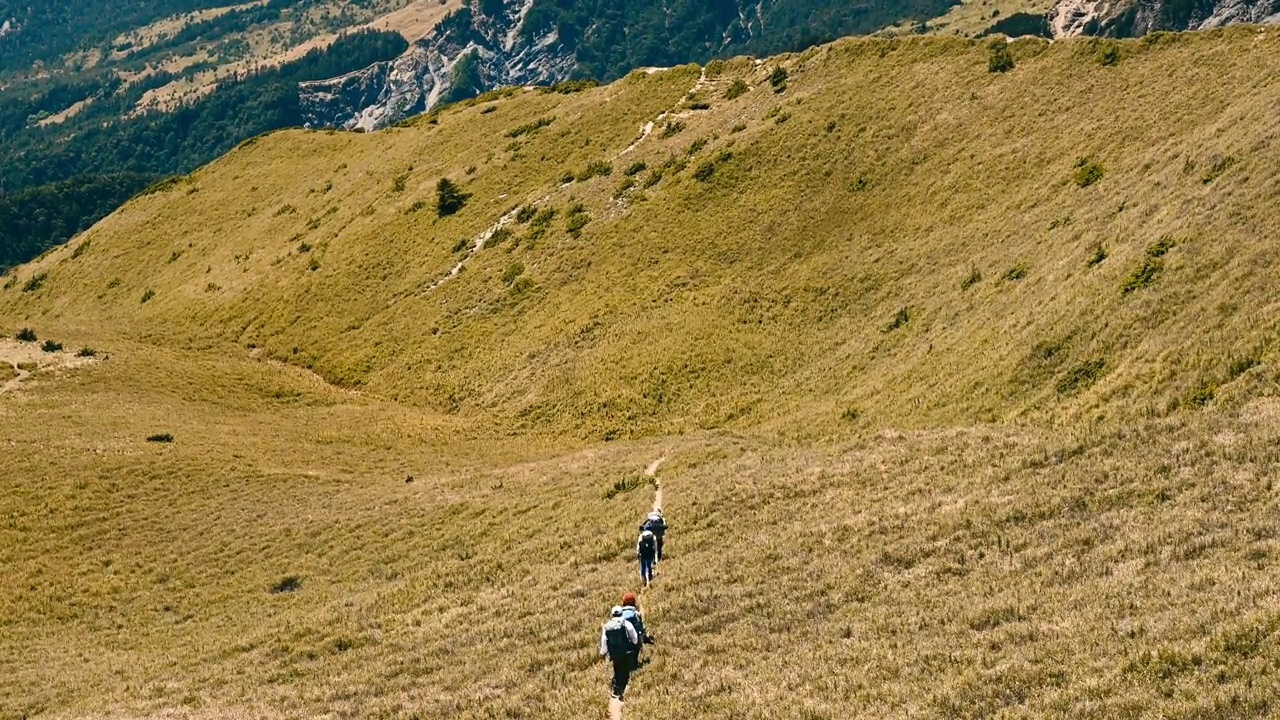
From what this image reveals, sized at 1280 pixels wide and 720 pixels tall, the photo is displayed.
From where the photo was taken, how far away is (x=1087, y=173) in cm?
5359

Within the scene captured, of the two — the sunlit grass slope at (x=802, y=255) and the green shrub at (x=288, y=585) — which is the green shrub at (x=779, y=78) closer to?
the sunlit grass slope at (x=802, y=255)

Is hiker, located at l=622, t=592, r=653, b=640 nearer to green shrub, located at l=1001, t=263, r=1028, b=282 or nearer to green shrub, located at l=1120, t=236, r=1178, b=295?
green shrub, located at l=1120, t=236, r=1178, b=295

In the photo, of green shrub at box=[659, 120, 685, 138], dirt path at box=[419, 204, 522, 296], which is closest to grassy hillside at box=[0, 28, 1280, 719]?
dirt path at box=[419, 204, 522, 296]

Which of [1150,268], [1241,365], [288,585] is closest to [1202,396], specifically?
[1241,365]

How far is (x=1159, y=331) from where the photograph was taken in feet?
112

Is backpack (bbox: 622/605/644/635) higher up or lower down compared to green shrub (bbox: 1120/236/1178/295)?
higher up

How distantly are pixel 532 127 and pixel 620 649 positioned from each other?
7825cm

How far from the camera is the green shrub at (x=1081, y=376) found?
1355 inches

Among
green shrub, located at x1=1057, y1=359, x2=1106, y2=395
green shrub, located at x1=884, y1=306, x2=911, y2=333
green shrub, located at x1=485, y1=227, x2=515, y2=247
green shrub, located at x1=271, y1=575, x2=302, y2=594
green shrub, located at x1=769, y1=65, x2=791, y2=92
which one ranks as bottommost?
green shrub, located at x1=485, y1=227, x2=515, y2=247

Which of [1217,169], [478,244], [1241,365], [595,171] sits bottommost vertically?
[478,244]

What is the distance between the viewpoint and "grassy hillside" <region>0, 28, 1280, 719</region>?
68.7ft

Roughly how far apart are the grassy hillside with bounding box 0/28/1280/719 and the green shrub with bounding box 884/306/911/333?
114 cm

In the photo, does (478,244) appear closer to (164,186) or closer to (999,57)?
(999,57)

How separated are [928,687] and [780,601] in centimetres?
677
